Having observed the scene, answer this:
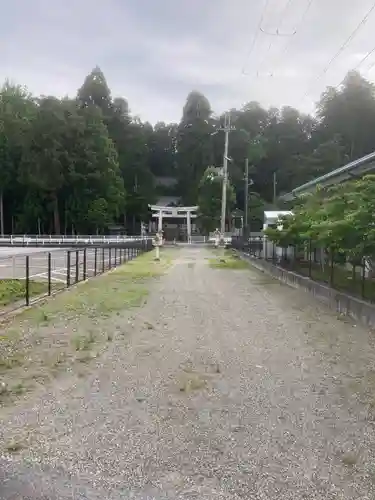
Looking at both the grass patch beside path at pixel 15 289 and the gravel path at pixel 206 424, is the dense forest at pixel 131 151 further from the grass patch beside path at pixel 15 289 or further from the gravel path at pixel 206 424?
the gravel path at pixel 206 424

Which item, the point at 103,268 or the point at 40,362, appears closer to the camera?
the point at 40,362

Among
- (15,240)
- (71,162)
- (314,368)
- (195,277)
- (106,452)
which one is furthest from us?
(71,162)

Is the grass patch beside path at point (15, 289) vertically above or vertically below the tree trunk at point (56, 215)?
below

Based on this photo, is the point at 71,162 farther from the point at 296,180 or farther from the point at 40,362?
the point at 40,362

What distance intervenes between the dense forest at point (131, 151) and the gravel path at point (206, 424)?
6118cm

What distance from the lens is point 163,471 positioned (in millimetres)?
3545

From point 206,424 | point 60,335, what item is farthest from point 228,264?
point 206,424

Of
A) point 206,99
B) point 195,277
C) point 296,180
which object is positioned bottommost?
point 195,277

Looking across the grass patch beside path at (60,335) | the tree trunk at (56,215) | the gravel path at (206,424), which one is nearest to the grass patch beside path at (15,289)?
the grass patch beside path at (60,335)

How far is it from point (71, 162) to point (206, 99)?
29623 mm

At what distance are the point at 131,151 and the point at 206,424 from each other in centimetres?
8218

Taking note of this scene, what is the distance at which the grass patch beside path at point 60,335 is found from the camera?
598 cm

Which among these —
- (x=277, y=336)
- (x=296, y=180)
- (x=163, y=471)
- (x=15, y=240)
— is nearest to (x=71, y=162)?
(x=15, y=240)

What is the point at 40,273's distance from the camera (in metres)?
14.9
